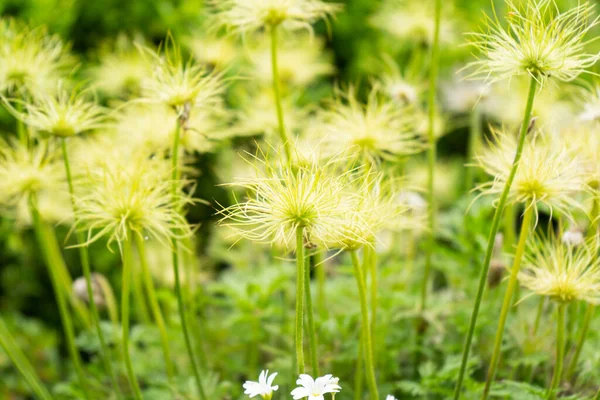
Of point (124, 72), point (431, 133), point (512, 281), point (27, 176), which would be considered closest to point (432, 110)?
point (431, 133)

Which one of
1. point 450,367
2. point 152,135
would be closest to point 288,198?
point 450,367

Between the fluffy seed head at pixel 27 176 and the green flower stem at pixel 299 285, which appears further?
the fluffy seed head at pixel 27 176

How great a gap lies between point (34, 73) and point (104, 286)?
77cm

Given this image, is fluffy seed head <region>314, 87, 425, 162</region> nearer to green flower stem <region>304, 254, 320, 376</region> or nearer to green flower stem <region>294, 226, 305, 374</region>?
green flower stem <region>304, 254, 320, 376</region>

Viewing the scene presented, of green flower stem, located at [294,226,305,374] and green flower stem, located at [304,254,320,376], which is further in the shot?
green flower stem, located at [304,254,320,376]

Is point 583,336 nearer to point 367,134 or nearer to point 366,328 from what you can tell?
point 366,328

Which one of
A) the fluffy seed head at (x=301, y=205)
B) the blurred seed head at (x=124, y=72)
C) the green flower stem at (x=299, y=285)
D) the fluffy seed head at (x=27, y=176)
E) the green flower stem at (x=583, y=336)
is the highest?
the blurred seed head at (x=124, y=72)

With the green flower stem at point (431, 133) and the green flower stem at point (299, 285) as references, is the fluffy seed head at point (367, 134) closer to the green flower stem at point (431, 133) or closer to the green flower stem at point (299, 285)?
the green flower stem at point (431, 133)

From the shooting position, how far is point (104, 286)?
229 centimetres

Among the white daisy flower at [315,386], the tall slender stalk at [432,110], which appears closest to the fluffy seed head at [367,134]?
the tall slender stalk at [432,110]

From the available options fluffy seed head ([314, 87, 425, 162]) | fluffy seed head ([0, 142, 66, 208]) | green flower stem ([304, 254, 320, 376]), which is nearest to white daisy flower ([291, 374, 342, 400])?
green flower stem ([304, 254, 320, 376])

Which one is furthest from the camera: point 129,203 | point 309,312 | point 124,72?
point 124,72

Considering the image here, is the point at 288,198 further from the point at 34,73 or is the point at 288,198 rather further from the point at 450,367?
the point at 34,73

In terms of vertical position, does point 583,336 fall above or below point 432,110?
below
